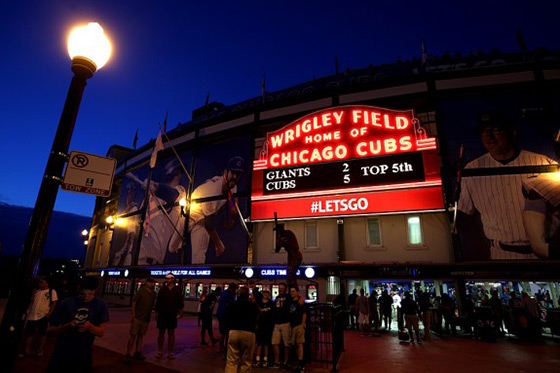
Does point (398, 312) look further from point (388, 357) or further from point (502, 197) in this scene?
point (502, 197)

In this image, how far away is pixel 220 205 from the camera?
2145cm

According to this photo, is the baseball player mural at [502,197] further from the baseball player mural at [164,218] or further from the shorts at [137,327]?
the baseball player mural at [164,218]

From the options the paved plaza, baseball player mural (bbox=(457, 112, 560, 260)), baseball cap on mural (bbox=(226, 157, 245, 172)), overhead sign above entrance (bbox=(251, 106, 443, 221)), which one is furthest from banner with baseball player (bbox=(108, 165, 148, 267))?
baseball player mural (bbox=(457, 112, 560, 260))

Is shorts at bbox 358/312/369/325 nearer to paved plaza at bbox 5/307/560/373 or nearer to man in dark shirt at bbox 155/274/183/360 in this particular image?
paved plaza at bbox 5/307/560/373

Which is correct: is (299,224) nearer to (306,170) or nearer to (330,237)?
(330,237)

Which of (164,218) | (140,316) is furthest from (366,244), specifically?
(164,218)

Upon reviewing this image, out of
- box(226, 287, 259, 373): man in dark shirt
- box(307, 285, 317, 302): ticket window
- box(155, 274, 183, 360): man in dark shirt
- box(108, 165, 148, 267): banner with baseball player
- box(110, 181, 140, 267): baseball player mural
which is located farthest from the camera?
box(108, 165, 148, 267): banner with baseball player

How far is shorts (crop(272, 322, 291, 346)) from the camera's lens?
24.4 feet

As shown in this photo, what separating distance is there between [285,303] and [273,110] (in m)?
16.4

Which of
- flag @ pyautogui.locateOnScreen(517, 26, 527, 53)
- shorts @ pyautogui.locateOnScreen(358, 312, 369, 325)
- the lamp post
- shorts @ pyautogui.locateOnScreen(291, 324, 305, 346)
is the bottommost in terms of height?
shorts @ pyautogui.locateOnScreen(358, 312, 369, 325)

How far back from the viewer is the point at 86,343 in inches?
147

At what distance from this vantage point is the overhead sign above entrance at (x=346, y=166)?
15719 millimetres

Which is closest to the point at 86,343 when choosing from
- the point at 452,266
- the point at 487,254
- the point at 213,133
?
the point at 452,266

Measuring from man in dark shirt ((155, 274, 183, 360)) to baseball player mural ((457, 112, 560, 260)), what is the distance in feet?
45.8
